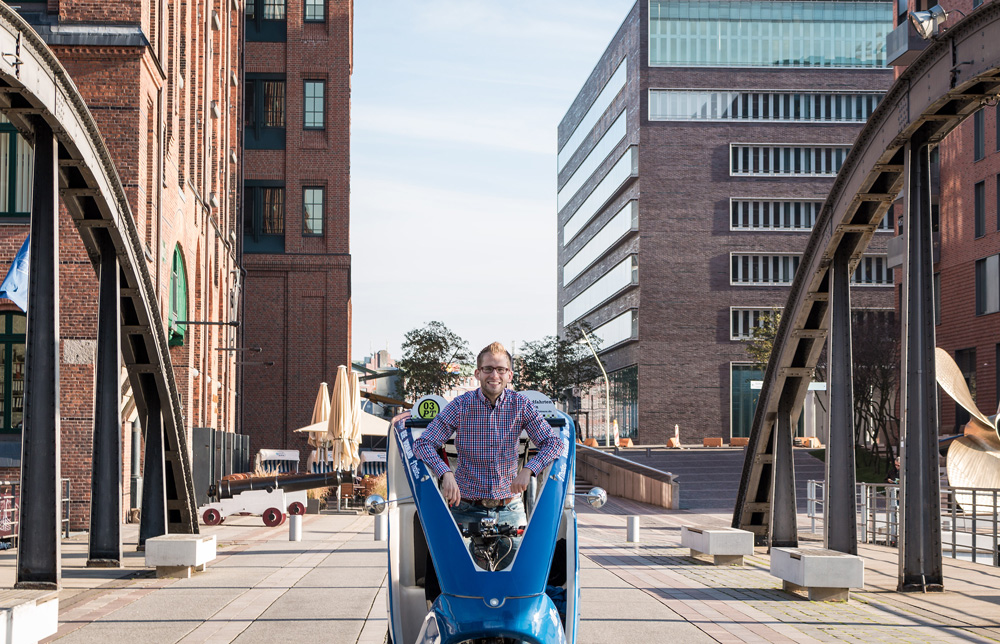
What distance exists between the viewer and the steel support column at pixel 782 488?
52.9 ft

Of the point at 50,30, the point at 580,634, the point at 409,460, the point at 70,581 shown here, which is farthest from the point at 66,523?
the point at 409,460

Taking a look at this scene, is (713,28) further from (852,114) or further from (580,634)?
(580,634)

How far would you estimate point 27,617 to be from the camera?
7457mm

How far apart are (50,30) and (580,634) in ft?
57.2

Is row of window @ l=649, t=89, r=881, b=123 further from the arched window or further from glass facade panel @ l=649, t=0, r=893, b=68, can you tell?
the arched window

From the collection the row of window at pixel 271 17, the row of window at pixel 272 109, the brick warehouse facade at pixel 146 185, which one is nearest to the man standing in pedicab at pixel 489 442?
the brick warehouse facade at pixel 146 185

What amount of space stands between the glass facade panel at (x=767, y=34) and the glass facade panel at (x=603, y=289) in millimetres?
14291

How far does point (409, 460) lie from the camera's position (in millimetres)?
6523

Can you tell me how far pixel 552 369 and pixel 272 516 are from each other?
5423cm

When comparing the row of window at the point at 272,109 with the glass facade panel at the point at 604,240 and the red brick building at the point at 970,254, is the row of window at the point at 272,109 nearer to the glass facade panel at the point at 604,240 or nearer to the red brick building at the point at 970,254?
the red brick building at the point at 970,254

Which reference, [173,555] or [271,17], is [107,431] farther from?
[271,17]

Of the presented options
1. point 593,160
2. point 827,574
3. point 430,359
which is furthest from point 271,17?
point 593,160

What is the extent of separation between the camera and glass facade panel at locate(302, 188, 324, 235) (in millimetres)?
46969

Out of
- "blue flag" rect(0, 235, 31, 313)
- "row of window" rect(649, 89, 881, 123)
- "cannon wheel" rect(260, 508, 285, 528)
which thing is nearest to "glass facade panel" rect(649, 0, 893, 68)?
"row of window" rect(649, 89, 881, 123)
